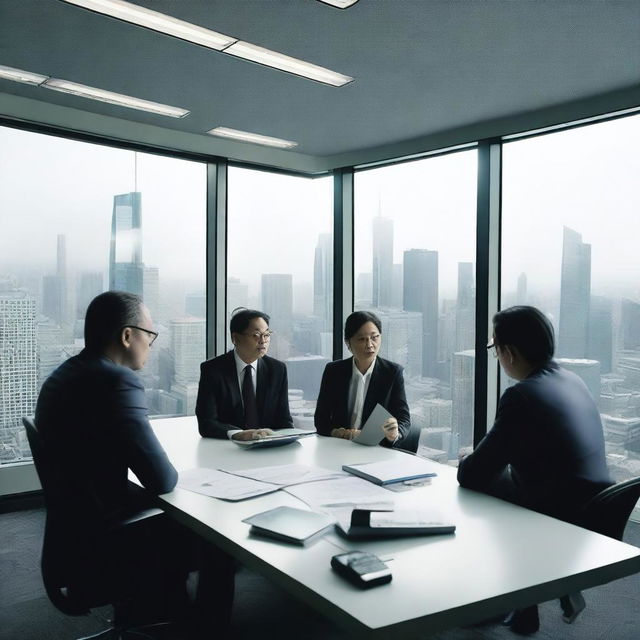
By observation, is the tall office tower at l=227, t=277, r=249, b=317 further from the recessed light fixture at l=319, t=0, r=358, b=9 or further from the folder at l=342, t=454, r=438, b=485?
the folder at l=342, t=454, r=438, b=485

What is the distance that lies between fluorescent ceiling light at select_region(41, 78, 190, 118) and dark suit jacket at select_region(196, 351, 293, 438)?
210cm

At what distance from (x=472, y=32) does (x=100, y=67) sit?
2227 mm

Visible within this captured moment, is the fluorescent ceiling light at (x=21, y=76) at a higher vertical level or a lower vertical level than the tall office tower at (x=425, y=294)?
higher

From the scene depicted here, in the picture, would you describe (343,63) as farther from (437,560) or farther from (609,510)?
(437,560)

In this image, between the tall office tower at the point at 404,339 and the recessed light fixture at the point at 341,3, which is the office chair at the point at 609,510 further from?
the tall office tower at the point at 404,339

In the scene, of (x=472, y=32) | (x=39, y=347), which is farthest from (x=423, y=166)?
(x=39, y=347)

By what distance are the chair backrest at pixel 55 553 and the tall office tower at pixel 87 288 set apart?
3.06 m

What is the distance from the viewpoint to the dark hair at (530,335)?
240 cm

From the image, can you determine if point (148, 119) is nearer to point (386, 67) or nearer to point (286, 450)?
point (386, 67)

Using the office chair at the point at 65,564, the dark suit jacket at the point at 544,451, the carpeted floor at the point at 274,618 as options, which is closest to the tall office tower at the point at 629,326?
the carpeted floor at the point at 274,618

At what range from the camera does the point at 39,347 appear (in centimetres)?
475

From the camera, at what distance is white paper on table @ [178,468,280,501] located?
224 centimetres

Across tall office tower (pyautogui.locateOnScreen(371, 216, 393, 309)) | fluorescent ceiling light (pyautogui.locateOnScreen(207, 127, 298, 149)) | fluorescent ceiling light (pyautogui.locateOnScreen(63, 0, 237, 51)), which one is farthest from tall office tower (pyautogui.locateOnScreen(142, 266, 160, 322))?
fluorescent ceiling light (pyautogui.locateOnScreen(63, 0, 237, 51))

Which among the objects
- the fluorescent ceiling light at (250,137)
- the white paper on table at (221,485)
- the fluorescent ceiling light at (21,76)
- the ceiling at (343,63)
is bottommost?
the white paper on table at (221,485)
